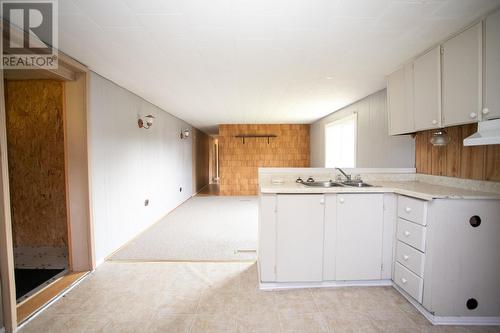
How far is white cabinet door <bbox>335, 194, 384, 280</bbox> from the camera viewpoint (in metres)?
2.18

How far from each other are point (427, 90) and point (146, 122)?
4.09 metres

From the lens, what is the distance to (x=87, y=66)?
2.51 metres

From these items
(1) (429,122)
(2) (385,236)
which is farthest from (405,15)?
(2) (385,236)

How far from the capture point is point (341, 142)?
5340mm

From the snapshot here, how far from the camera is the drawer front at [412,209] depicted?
1836 millimetres

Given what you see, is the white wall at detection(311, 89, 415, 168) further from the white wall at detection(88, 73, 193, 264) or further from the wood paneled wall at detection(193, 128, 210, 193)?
the wood paneled wall at detection(193, 128, 210, 193)

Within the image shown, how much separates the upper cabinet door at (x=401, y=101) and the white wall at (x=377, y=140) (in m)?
0.50

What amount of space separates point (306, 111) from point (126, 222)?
435cm

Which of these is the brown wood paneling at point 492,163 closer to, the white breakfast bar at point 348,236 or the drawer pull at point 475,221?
the white breakfast bar at point 348,236

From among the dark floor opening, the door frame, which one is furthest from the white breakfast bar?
the dark floor opening

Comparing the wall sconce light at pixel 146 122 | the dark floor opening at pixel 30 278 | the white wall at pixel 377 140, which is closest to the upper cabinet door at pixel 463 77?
the white wall at pixel 377 140

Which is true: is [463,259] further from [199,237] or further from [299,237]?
[199,237]

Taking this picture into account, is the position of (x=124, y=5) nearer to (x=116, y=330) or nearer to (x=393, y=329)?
(x=116, y=330)

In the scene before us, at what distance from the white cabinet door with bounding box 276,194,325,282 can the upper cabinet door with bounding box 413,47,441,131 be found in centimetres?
127
